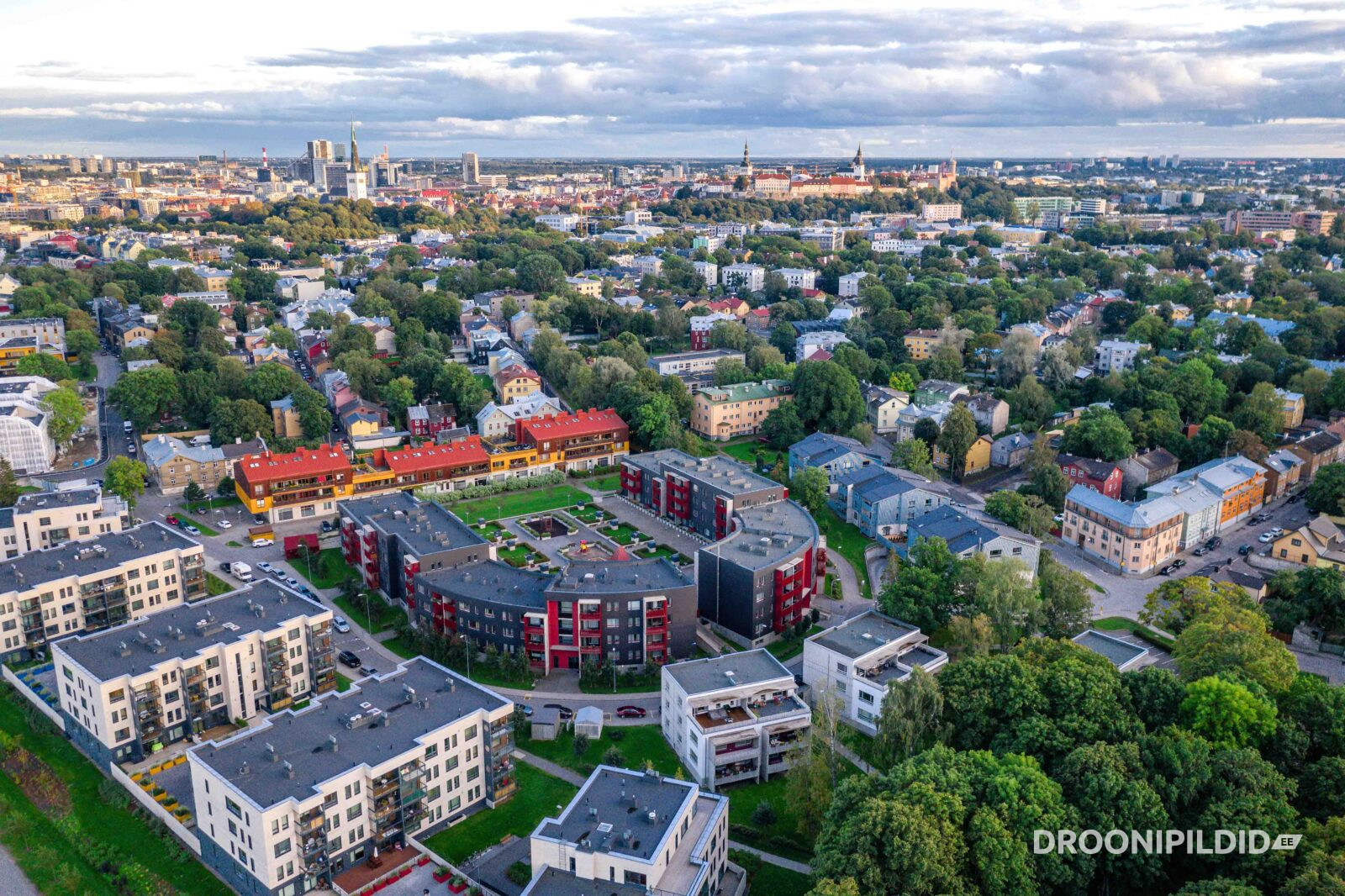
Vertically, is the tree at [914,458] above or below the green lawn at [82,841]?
above

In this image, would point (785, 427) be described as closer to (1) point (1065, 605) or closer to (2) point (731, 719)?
(1) point (1065, 605)

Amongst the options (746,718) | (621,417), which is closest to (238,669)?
(746,718)

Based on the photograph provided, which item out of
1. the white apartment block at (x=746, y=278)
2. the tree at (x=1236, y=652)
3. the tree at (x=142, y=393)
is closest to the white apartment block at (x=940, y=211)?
the white apartment block at (x=746, y=278)

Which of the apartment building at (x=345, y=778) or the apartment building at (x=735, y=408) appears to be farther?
the apartment building at (x=735, y=408)

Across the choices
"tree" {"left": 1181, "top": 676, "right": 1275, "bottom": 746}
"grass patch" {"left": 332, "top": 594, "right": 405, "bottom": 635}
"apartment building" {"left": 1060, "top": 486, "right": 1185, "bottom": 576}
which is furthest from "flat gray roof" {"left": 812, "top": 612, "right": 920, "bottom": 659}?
"grass patch" {"left": 332, "top": 594, "right": 405, "bottom": 635}

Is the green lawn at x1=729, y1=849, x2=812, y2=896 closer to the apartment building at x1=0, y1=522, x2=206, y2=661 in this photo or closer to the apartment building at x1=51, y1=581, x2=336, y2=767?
the apartment building at x1=51, y1=581, x2=336, y2=767

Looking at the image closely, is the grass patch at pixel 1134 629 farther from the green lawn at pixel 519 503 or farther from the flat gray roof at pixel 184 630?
the flat gray roof at pixel 184 630
